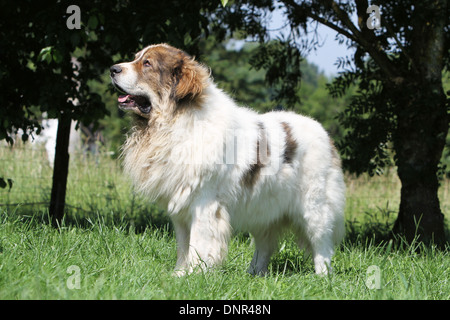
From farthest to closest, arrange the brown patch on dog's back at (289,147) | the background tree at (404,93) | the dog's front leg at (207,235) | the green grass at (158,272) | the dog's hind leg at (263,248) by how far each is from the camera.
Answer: the background tree at (404,93) < the dog's hind leg at (263,248) < the brown patch on dog's back at (289,147) < the dog's front leg at (207,235) < the green grass at (158,272)

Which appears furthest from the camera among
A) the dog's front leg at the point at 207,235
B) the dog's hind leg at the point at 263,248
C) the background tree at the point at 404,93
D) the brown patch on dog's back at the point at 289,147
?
the background tree at the point at 404,93

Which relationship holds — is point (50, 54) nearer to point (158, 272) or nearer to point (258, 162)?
point (258, 162)

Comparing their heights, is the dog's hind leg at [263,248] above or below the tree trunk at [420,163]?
below

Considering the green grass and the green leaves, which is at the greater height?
the green leaves

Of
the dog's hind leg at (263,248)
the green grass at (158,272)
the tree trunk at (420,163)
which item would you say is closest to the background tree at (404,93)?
the tree trunk at (420,163)

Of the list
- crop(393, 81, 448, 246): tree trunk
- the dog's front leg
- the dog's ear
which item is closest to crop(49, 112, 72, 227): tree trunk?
the dog's ear

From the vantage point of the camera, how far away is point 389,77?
573 cm

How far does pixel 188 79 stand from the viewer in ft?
12.7

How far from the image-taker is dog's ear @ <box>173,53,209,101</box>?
12.6ft

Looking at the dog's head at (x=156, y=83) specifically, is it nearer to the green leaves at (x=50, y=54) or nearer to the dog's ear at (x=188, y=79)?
the dog's ear at (x=188, y=79)

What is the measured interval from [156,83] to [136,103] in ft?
0.73

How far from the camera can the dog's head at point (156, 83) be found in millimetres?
3836

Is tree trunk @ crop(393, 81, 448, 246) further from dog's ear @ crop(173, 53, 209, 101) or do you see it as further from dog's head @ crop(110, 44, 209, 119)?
dog's head @ crop(110, 44, 209, 119)
